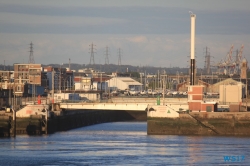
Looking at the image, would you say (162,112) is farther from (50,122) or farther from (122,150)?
(122,150)

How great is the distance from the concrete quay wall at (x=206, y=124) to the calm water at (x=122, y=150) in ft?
10.1

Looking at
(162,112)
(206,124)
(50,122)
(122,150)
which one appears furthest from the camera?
(50,122)

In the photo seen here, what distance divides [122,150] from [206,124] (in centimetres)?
1948

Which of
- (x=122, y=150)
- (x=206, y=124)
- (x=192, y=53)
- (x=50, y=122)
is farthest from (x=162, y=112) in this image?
(x=122, y=150)

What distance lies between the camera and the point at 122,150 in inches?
2734

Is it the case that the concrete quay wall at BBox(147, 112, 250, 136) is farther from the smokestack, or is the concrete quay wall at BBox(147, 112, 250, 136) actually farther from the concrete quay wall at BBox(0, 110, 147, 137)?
the concrete quay wall at BBox(0, 110, 147, 137)

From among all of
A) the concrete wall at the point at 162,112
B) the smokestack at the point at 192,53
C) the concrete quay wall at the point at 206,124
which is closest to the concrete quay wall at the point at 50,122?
the concrete wall at the point at 162,112

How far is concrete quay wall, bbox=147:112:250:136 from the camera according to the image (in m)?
86.3

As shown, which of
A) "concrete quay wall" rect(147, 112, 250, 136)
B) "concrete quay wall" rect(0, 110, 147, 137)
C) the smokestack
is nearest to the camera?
"concrete quay wall" rect(147, 112, 250, 136)

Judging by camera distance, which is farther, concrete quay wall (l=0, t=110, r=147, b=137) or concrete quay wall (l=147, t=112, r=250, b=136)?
concrete quay wall (l=0, t=110, r=147, b=137)

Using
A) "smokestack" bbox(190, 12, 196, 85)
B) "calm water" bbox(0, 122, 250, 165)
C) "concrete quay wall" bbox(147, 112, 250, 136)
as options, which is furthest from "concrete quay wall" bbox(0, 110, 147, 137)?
"smokestack" bbox(190, 12, 196, 85)

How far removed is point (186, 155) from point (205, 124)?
21166mm

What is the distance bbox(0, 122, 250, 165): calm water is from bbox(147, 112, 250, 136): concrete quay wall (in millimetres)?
3080

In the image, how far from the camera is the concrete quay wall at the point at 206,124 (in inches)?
3398
